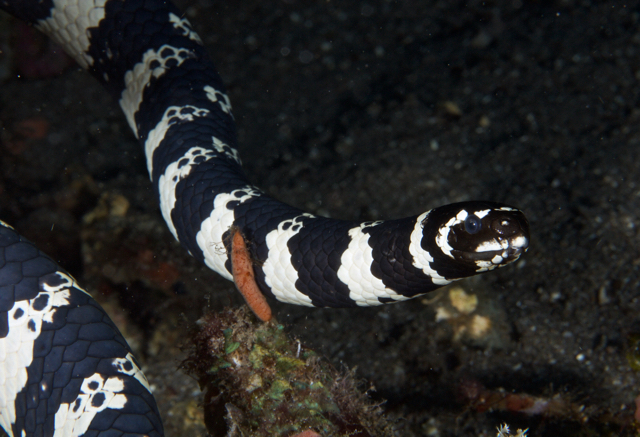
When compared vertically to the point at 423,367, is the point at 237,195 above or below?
above

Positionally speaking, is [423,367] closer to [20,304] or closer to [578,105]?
[20,304]

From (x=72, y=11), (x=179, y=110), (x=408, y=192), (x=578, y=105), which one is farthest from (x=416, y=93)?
(x=72, y=11)

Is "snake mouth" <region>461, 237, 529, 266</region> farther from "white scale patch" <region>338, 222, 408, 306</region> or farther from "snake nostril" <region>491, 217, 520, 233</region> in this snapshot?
"white scale patch" <region>338, 222, 408, 306</region>


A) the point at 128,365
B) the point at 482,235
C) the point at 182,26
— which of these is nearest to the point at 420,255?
the point at 482,235

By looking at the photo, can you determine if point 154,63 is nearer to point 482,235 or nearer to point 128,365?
point 128,365

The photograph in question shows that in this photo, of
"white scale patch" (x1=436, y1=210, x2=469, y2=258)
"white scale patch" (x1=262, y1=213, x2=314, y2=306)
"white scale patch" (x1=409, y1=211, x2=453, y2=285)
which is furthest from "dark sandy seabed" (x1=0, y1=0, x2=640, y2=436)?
"white scale patch" (x1=436, y1=210, x2=469, y2=258)
